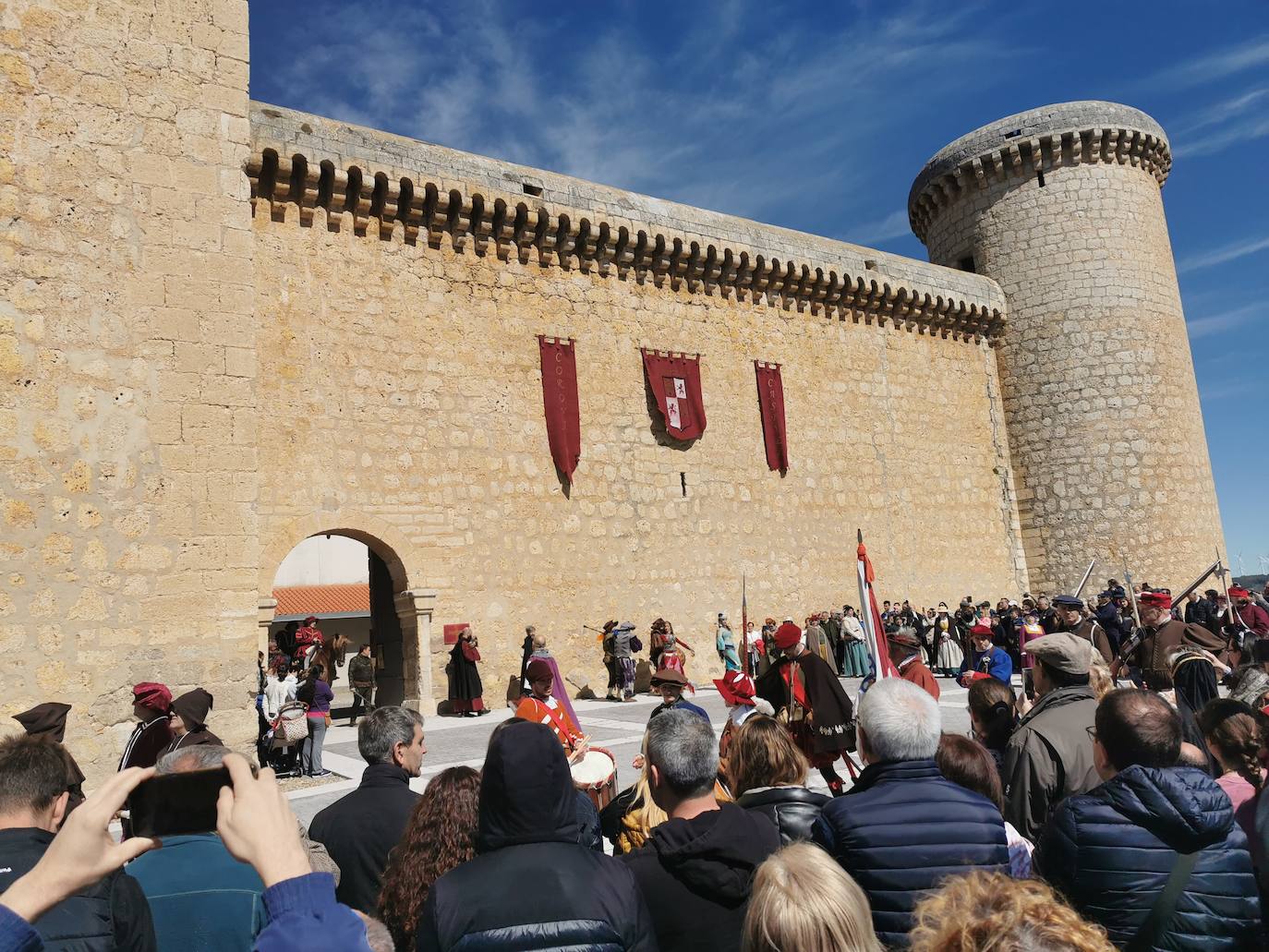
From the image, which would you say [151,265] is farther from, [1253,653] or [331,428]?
[1253,653]

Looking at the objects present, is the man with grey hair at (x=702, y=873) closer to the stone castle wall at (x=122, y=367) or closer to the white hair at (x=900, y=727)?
the white hair at (x=900, y=727)

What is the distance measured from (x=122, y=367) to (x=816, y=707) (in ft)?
16.5

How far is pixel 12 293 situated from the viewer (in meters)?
5.69

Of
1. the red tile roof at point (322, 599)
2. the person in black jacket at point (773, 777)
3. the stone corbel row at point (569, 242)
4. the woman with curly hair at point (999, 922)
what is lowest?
the person in black jacket at point (773, 777)

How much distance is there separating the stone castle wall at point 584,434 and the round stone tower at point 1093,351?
1.94 metres

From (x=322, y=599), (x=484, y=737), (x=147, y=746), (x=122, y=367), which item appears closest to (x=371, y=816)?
(x=147, y=746)

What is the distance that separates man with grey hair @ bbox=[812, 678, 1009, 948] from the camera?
6.82 feet

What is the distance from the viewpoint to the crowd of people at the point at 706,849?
1.31m

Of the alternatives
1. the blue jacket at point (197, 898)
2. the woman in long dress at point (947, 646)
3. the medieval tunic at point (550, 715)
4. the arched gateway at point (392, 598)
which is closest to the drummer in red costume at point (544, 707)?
the medieval tunic at point (550, 715)

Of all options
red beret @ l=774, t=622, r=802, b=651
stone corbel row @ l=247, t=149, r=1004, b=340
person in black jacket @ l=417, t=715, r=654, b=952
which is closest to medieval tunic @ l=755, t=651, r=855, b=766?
red beret @ l=774, t=622, r=802, b=651

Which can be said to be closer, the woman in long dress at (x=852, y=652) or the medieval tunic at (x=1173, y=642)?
the medieval tunic at (x=1173, y=642)

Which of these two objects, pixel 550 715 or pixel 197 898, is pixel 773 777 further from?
pixel 550 715

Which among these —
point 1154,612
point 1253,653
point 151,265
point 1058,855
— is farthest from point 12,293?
point 1253,653

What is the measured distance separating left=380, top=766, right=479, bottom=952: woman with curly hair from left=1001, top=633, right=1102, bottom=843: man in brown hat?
194 cm
